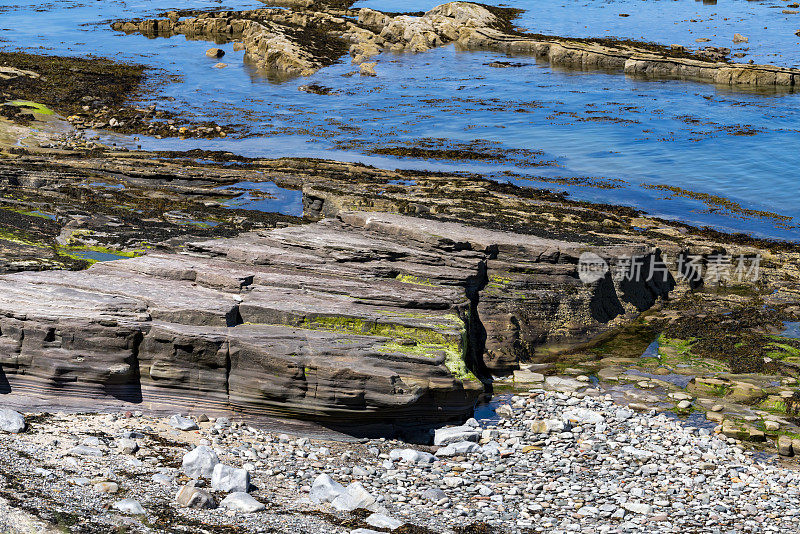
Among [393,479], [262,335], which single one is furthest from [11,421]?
[393,479]

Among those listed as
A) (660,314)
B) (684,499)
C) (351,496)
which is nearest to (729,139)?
(660,314)

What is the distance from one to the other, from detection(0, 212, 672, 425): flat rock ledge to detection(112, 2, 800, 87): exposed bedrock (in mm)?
41614

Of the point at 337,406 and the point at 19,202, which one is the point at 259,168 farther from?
the point at 337,406

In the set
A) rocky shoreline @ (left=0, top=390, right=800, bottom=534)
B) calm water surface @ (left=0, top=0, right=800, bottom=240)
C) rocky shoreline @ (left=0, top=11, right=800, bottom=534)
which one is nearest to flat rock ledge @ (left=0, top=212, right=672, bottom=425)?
rocky shoreline @ (left=0, top=11, right=800, bottom=534)

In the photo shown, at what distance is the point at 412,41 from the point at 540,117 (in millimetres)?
26356

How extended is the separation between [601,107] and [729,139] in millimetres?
8957

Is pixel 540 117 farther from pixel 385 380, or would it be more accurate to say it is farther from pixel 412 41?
pixel 385 380

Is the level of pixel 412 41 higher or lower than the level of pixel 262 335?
higher

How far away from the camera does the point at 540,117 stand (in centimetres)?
4294

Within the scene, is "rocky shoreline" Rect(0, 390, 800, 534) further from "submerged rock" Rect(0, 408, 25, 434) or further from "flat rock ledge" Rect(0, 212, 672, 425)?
"flat rock ledge" Rect(0, 212, 672, 425)

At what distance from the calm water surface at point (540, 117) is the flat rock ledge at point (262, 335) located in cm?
1480

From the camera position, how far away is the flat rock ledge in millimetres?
13523

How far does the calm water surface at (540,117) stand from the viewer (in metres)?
31.4

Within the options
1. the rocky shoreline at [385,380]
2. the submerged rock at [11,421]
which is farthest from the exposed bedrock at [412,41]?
the submerged rock at [11,421]
